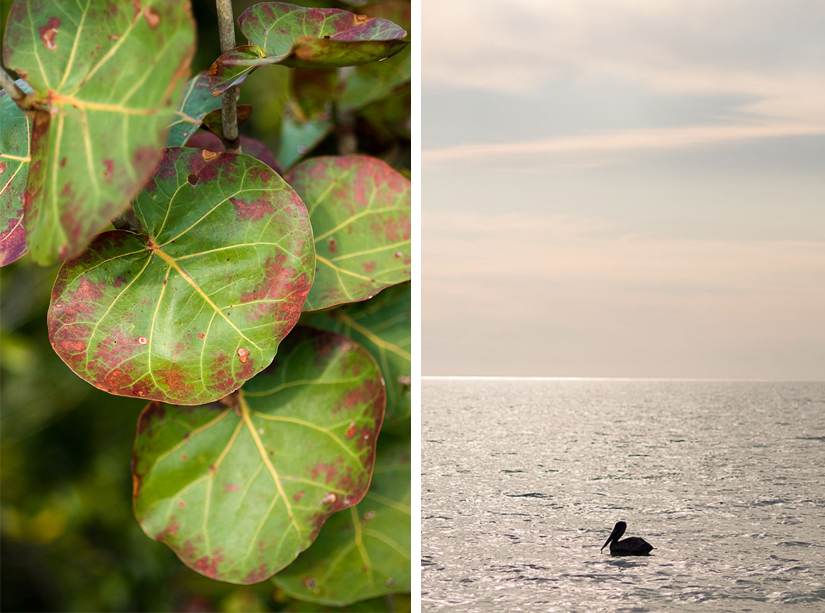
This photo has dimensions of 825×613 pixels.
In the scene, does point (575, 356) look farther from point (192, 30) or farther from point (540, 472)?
point (540, 472)

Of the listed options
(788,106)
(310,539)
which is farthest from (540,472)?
(310,539)

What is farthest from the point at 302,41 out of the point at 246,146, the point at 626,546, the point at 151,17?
the point at 626,546

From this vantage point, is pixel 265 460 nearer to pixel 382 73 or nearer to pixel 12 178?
pixel 12 178

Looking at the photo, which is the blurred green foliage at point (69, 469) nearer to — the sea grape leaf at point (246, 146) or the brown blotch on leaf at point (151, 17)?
the sea grape leaf at point (246, 146)

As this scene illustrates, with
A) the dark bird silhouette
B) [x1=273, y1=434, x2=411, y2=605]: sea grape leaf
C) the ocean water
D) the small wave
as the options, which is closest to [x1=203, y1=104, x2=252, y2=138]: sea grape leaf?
[x1=273, y1=434, x2=411, y2=605]: sea grape leaf

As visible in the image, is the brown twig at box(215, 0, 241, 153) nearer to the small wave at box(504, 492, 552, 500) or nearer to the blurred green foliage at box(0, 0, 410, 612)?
the blurred green foliage at box(0, 0, 410, 612)
